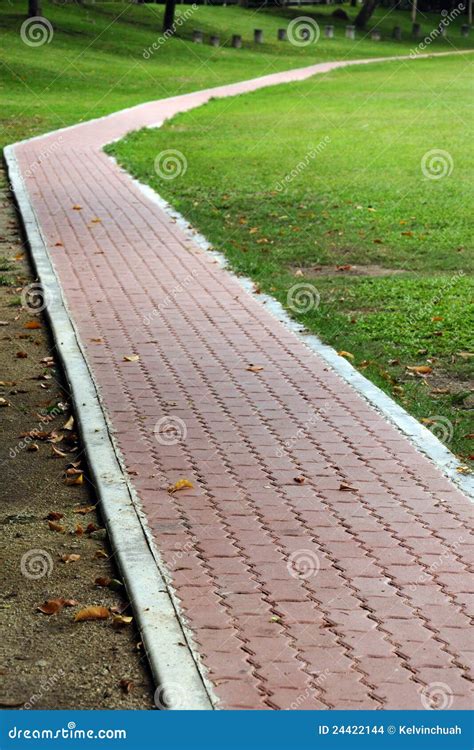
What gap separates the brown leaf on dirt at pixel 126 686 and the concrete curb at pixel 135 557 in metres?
0.11

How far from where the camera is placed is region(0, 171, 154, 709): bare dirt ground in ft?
17.0

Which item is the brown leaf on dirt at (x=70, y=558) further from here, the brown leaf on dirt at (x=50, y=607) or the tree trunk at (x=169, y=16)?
the tree trunk at (x=169, y=16)

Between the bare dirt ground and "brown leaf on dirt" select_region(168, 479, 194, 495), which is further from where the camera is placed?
"brown leaf on dirt" select_region(168, 479, 194, 495)

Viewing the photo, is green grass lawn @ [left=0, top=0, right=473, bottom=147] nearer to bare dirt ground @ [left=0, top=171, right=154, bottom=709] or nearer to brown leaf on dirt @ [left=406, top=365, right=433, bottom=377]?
brown leaf on dirt @ [left=406, top=365, right=433, bottom=377]

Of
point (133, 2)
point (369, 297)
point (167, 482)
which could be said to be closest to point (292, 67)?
point (133, 2)

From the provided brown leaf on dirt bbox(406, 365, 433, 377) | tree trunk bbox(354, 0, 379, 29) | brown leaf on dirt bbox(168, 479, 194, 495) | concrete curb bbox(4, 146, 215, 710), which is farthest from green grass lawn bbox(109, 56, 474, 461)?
tree trunk bbox(354, 0, 379, 29)

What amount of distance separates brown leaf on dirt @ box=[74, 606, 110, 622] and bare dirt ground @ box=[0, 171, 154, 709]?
1 centimetres

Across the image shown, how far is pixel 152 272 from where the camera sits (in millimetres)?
13719

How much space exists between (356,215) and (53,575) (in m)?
11.6

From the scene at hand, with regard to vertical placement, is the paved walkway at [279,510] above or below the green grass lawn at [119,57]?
above

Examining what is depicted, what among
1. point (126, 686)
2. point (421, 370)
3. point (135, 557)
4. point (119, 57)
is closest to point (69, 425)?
point (135, 557)

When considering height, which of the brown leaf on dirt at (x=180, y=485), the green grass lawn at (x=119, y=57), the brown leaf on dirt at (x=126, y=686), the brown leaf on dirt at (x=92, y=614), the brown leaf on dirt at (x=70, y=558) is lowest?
the green grass lawn at (x=119, y=57)

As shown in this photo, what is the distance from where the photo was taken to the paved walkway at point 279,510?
5297 mm

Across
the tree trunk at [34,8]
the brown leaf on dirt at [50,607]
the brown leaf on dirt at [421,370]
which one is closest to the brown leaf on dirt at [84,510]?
the brown leaf on dirt at [50,607]
